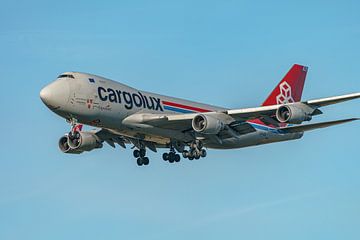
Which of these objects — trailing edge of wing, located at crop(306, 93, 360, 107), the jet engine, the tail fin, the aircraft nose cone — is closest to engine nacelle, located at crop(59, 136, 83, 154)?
the jet engine

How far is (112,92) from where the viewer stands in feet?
209

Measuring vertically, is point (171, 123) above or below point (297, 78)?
below

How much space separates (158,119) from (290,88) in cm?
1779

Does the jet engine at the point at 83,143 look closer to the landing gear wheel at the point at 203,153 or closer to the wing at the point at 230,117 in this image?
the wing at the point at 230,117

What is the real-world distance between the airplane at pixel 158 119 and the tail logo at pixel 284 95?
15.5 ft

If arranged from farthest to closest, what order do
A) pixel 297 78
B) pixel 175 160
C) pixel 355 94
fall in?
pixel 297 78, pixel 175 160, pixel 355 94

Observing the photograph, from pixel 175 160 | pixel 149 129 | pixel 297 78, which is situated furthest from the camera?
pixel 297 78

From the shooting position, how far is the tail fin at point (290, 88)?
250 feet

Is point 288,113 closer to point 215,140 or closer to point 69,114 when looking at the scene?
point 215,140

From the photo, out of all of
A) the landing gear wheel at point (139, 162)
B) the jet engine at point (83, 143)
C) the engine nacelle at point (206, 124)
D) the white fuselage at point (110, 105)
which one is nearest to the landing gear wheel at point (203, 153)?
the white fuselage at point (110, 105)

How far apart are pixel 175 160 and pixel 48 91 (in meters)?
13.5

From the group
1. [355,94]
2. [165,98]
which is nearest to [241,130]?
[165,98]

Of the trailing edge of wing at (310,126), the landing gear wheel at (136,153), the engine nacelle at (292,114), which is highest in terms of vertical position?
the trailing edge of wing at (310,126)

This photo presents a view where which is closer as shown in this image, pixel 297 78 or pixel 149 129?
pixel 149 129
